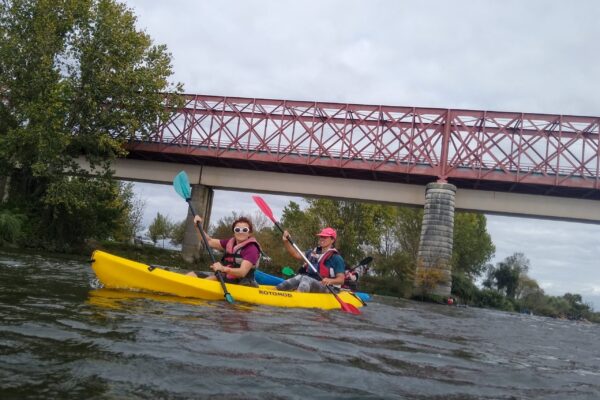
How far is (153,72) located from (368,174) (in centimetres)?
1509

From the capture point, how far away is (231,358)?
4.38 m

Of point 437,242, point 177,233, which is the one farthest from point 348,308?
point 177,233

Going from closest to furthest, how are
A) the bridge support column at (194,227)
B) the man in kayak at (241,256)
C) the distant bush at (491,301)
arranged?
1. the man in kayak at (241,256)
2. the bridge support column at (194,227)
3. the distant bush at (491,301)

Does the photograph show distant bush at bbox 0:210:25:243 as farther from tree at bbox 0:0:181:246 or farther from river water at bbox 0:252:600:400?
river water at bbox 0:252:600:400

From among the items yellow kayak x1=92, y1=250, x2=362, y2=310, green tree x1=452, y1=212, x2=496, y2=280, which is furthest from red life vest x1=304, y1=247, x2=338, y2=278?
green tree x1=452, y1=212, x2=496, y2=280

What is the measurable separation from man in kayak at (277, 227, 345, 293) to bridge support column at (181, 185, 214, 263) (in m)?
24.9

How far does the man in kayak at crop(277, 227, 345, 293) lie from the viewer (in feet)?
34.3

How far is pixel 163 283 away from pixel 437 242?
24817 mm

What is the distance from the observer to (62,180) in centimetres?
2691

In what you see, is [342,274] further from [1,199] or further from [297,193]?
[1,199]

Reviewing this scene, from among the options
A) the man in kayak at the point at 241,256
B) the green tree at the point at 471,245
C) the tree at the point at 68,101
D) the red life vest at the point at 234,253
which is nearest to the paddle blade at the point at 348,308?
the man in kayak at the point at 241,256

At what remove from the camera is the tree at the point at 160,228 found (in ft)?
236

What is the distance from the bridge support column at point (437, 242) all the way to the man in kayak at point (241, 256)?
901 inches

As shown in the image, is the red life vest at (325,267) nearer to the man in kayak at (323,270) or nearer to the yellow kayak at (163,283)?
the man in kayak at (323,270)
